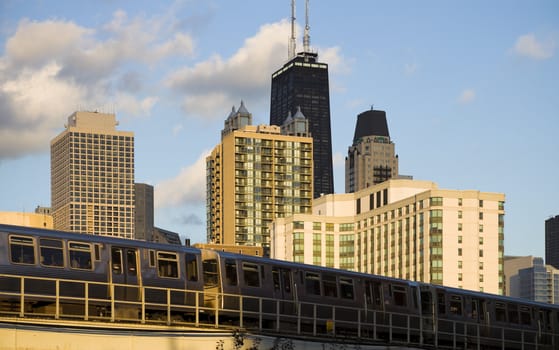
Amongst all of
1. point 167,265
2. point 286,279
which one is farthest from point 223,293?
point 286,279

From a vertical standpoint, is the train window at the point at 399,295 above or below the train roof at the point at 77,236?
below

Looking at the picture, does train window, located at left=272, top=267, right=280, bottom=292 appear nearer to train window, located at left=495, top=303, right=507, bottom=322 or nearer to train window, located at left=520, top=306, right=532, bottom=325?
train window, located at left=495, top=303, right=507, bottom=322

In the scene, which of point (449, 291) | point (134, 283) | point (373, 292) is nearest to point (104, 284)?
point (134, 283)

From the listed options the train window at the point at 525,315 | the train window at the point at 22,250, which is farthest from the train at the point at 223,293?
the train window at the point at 525,315

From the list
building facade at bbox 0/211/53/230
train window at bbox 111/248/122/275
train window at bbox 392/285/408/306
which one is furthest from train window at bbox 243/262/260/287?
building facade at bbox 0/211/53/230

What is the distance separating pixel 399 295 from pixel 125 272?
14.2 meters

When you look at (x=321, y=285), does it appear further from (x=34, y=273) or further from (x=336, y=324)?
(x=34, y=273)

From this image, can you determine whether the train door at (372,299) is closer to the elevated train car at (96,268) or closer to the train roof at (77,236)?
the elevated train car at (96,268)

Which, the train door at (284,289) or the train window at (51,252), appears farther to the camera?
the train door at (284,289)

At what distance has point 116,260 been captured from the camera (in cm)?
3819

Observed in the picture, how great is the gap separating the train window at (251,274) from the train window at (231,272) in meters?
0.50

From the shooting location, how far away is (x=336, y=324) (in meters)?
44.0

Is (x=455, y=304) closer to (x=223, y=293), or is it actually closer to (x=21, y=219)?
(x=223, y=293)

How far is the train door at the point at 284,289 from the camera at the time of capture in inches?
1679
